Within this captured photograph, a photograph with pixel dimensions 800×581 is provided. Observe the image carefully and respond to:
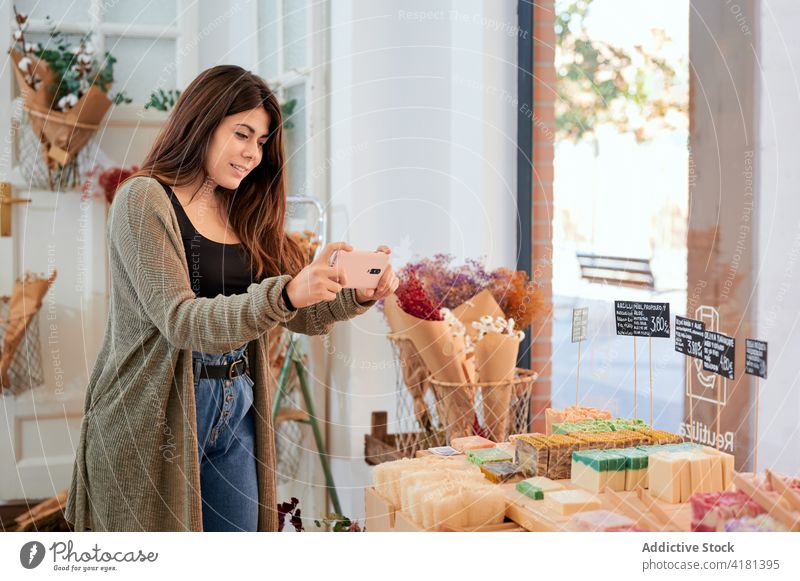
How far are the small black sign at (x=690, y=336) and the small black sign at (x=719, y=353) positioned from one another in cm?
2

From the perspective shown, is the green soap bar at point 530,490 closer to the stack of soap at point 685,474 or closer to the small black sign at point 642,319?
the stack of soap at point 685,474

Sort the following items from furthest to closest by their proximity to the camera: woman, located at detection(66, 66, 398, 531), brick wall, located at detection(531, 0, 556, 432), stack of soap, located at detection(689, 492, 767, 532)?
brick wall, located at detection(531, 0, 556, 432)
woman, located at detection(66, 66, 398, 531)
stack of soap, located at detection(689, 492, 767, 532)

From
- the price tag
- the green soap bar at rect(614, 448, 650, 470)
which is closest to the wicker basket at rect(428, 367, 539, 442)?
the price tag

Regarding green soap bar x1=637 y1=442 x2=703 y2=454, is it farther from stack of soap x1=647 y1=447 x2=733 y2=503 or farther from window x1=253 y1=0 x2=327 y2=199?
window x1=253 y1=0 x2=327 y2=199

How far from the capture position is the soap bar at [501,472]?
4.94 ft

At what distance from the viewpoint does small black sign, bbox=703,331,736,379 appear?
4.88ft

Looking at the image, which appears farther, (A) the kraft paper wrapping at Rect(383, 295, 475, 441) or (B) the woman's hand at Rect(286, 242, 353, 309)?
(A) the kraft paper wrapping at Rect(383, 295, 475, 441)

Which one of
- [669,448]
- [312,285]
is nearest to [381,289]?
[312,285]

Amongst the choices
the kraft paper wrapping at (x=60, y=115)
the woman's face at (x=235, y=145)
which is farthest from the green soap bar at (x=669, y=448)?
the kraft paper wrapping at (x=60, y=115)

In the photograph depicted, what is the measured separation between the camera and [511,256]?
8.86ft

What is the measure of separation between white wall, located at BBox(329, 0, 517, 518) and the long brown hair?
0.97 metres

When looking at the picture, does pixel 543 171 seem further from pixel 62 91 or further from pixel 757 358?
pixel 62 91

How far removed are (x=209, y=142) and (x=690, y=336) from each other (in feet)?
3.12
